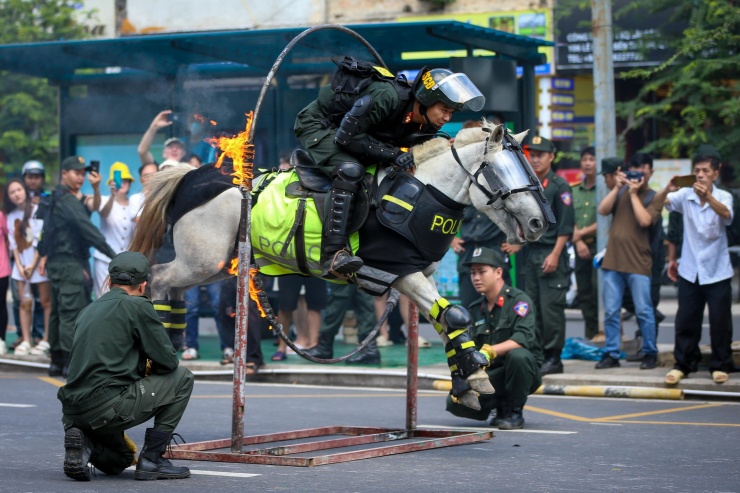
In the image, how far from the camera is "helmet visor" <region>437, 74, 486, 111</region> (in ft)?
27.5

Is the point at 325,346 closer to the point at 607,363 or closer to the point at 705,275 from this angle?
the point at 607,363

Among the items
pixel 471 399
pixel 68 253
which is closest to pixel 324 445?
pixel 471 399

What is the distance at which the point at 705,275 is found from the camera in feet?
39.4

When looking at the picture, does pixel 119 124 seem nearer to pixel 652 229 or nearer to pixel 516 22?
pixel 652 229

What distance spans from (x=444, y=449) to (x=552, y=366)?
13.9 ft

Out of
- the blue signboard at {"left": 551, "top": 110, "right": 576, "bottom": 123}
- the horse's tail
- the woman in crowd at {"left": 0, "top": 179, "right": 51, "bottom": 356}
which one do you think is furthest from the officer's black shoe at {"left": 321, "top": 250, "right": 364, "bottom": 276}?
the blue signboard at {"left": 551, "top": 110, "right": 576, "bottom": 123}

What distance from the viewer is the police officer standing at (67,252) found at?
13742 millimetres

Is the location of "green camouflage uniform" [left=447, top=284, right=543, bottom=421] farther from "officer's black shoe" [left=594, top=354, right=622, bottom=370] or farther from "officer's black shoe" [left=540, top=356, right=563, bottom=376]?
"officer's black shoe" [left=594, top=354, right=622, bottom=370]

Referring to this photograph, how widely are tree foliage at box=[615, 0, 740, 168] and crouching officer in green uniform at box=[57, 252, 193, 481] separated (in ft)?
45.6

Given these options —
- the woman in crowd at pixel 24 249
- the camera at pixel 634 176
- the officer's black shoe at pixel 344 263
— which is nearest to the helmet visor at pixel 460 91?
the officer's black shoe at pixel 344 263

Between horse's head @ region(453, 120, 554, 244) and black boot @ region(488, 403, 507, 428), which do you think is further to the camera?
black boot @ region(488, 403, 507, 428)

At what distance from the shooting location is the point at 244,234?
8.27m

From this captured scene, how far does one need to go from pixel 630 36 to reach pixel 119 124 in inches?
488

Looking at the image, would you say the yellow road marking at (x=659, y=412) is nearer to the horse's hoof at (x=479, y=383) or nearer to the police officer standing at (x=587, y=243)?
the horse's hoof at (x=479, y=383)
